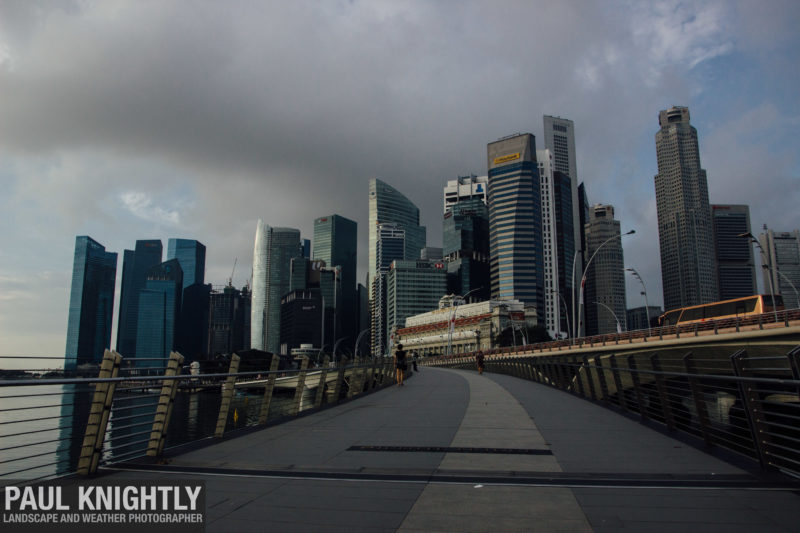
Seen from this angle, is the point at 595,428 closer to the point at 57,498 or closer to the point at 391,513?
the point at 391,513

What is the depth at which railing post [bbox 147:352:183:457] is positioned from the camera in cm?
694

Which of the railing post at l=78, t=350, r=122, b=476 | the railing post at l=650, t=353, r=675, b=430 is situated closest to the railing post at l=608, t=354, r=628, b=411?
the railing post at l=650, t=353, r=675, b=430

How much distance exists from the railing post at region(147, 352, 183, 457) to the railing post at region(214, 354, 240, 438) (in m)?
1.21

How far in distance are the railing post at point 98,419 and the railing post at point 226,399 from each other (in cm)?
237

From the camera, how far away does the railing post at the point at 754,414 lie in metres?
6.00

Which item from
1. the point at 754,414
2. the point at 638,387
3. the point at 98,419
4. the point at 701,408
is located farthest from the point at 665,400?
the point at 98,419

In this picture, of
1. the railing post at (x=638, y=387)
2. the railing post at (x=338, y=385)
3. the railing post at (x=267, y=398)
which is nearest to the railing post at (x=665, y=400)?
the railing post at (x=638, y=387)

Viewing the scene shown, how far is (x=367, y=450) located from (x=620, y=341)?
146 ft

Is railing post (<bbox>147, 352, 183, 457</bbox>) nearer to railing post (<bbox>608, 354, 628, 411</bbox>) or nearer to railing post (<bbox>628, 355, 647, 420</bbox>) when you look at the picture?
railing post (<bbox>628, 355, 647, 420</bbox>)

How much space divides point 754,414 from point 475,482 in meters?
3.31

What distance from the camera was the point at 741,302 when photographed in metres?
39.8

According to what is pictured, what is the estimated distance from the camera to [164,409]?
740 centimetres

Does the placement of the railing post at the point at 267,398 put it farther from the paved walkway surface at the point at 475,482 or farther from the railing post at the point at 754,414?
the railing post at the point at 754,414

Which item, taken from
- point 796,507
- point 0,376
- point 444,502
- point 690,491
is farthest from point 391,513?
point 0,376
